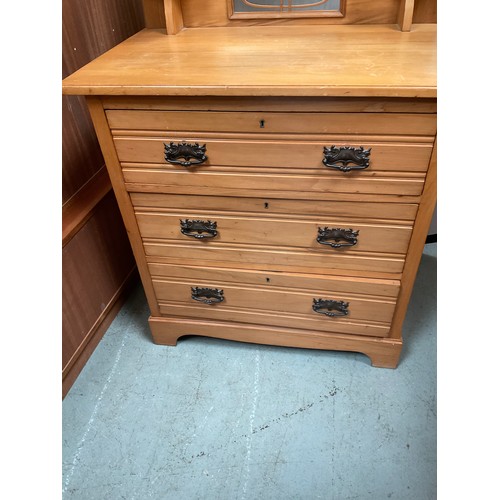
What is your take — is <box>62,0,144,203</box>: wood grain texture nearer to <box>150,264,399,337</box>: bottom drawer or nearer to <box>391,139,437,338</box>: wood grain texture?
<box>150,264,399,337</box>: bottom drawer

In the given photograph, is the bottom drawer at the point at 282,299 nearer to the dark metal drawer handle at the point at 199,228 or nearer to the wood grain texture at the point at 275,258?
the wood grain texture at the point at 275,258

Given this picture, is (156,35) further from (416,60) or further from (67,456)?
(67,456)

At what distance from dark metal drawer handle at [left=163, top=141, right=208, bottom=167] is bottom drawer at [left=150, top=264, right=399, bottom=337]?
0.36m

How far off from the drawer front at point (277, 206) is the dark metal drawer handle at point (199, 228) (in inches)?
1.5

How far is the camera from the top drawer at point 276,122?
932 millimetres

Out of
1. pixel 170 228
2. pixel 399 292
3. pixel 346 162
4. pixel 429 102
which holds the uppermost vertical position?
pixel 429 102

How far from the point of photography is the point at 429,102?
35.2 inches

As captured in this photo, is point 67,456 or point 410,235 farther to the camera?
point 67,456

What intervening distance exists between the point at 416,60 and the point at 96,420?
135cm

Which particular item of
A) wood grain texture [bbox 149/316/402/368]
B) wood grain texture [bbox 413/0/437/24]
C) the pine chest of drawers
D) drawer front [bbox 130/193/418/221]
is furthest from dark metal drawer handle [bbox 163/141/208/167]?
wood grain texture [bbox 413/0/437/24]

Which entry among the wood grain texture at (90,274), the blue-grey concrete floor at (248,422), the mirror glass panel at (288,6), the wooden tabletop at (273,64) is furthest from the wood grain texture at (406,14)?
the wood grain texture at (90,274)

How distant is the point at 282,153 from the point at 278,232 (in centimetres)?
24

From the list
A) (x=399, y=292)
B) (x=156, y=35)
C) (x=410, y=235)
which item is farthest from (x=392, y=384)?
(x=156, y=35)

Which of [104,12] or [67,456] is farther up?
[104,12]
